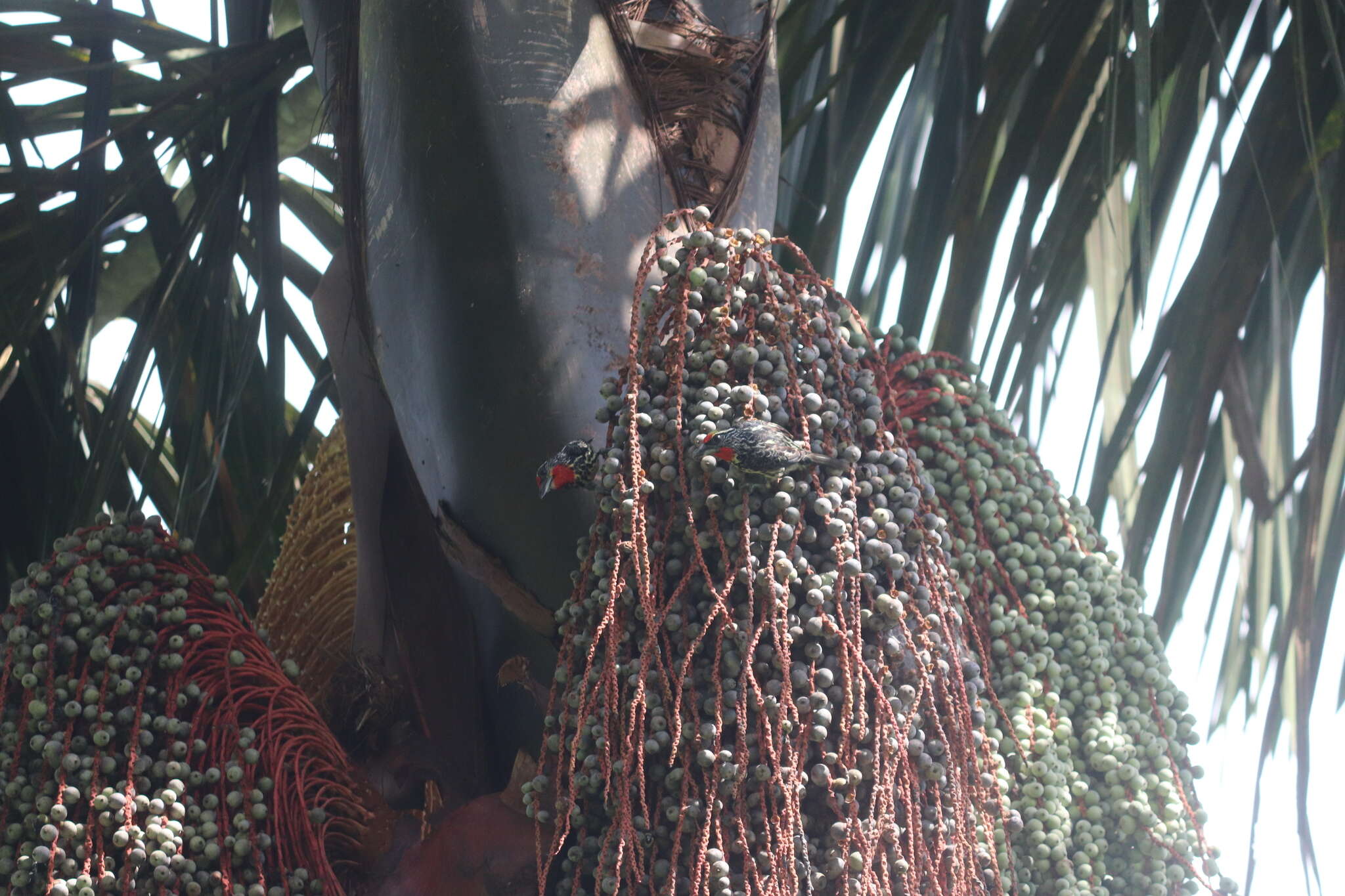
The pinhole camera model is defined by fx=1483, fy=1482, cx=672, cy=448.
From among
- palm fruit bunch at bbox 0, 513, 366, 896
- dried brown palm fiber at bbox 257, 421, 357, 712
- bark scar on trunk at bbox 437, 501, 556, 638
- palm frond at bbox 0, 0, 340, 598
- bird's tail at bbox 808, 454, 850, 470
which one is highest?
palm frond at bbox 0, 0, 340, 598

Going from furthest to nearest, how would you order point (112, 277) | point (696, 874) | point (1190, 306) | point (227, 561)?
point (112, 277) → point (227, 561) → point (1190, 306) → point (696, 874)

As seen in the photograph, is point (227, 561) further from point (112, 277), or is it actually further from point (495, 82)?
point (495, 82)

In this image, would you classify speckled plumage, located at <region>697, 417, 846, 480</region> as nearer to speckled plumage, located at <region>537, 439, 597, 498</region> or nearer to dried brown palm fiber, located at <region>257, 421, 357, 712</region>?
speckled plumage, located at <region>537, 439, 597, 498</region>

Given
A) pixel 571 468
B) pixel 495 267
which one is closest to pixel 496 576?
pixel 571 468

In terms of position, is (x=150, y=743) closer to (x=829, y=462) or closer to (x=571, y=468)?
(x=571, y=468)

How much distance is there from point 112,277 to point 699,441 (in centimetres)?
194

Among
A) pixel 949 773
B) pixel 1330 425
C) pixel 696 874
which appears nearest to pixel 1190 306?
pixel 1330 425

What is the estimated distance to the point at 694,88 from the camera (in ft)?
5.86

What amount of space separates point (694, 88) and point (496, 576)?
2.10 ft

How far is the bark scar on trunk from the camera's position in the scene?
5.19 ft

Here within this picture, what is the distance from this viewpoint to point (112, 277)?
9.47ft

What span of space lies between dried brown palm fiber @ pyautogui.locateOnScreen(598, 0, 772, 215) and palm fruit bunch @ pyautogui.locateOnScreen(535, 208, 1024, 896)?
12.4 inches

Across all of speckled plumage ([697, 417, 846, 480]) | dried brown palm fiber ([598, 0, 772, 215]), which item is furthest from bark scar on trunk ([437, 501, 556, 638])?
dried brown palm fiber ([598, 0, 772, 215])

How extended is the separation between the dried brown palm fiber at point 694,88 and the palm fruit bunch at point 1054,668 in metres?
0.29
